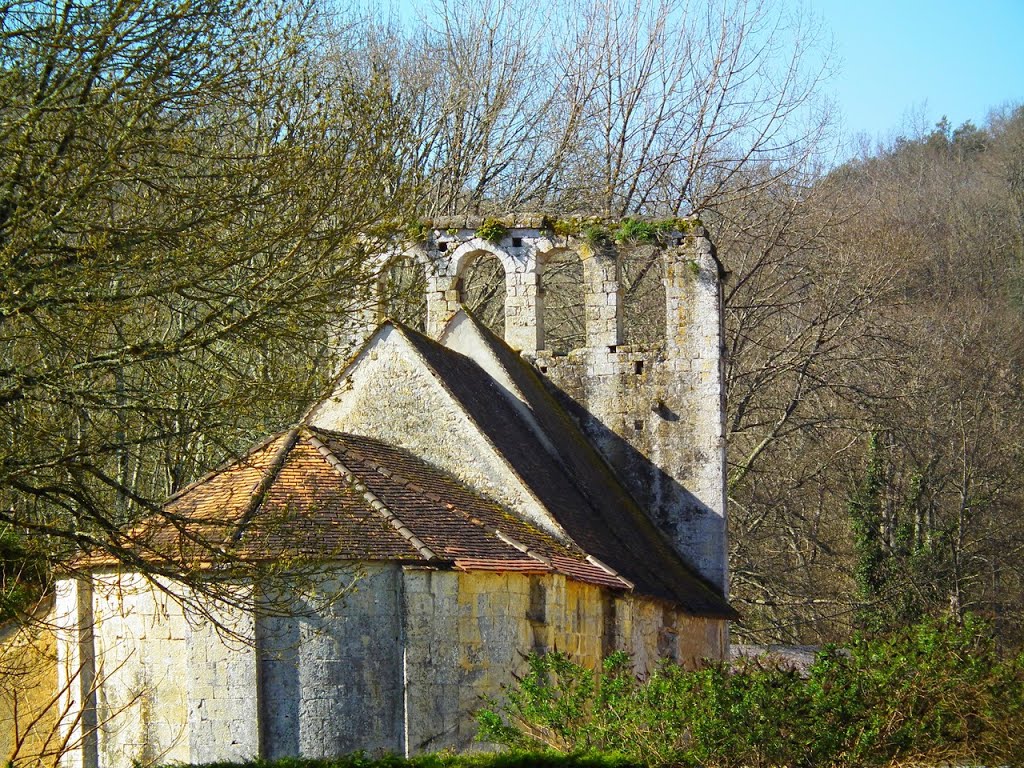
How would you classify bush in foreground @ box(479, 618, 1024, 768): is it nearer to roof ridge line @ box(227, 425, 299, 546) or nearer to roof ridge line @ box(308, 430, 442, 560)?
roof ridge line @ box(308, 430, 442, 560)

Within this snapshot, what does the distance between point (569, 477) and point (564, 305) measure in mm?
11493

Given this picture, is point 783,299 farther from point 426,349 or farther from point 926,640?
point 926,640

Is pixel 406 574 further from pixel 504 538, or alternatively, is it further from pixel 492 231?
pixel 492 231

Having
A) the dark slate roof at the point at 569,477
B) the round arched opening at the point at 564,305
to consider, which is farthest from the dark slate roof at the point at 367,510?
the round arched opening at the point at 564,305

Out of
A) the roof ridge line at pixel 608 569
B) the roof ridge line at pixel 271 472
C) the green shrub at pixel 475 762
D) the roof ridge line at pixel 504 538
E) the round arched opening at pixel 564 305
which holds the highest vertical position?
the round arched opening at pixel 564 305

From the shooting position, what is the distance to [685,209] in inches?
1094

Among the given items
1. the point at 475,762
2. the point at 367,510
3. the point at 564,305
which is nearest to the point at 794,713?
the point at 475,762

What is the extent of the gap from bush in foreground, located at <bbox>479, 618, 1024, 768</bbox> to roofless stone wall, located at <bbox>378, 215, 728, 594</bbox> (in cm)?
601

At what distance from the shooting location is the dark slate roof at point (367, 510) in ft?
41.9

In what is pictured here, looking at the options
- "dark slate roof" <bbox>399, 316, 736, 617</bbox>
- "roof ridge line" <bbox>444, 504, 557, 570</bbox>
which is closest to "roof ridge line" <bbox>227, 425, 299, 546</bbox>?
"roof ridge line" <bbox>444, 504, 557, 570</bbox>

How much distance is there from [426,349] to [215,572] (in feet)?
19.5

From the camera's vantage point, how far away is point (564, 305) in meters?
27.8

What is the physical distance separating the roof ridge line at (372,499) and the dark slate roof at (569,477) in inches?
65.7

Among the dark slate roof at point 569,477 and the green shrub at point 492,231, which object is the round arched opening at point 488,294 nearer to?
the green shrub at point 492,231
